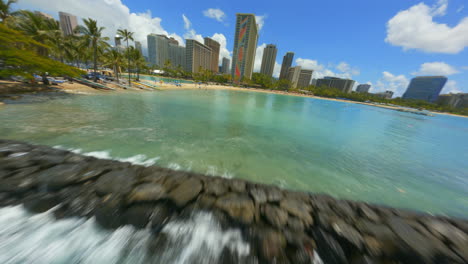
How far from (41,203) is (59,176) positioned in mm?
888

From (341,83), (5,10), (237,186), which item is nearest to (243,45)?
(5,10)

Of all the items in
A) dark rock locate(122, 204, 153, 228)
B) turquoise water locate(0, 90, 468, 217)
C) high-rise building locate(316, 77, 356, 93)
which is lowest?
turquoise water locate(0, 90, 468, 217)

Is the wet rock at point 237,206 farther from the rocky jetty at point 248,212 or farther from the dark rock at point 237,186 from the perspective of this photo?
the dark rock at point 237,186

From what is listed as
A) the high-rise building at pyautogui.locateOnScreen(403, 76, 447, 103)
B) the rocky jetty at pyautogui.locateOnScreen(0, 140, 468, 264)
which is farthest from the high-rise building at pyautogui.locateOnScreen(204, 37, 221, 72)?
the high-rise building at pyautogui.locateOnScreen(403, 76, 447, 103)

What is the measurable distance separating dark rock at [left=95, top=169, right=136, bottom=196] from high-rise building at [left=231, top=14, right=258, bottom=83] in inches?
4719

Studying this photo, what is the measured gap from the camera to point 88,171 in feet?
14.1

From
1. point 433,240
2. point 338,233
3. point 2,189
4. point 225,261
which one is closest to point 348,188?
point 433,240

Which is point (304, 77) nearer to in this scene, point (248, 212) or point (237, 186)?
point (237, 186)

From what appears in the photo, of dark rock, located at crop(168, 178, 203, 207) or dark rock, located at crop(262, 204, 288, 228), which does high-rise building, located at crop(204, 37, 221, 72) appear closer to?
dark rock, located at crop(168, 178, 203, 207)

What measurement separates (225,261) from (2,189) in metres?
5.44

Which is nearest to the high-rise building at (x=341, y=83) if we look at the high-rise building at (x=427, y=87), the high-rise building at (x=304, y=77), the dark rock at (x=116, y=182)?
the high-rise building at (x=304, y=77)

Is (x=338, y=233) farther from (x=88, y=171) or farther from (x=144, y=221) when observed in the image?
(x=88, y=171)

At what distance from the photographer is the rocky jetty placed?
2.76 metres

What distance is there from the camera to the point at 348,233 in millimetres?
3080
